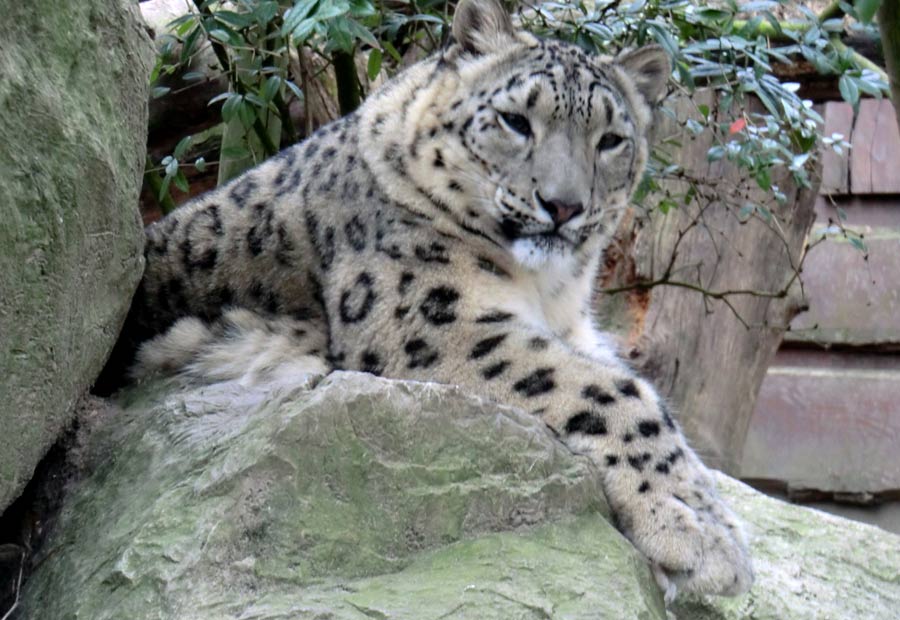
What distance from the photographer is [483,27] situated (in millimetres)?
3852

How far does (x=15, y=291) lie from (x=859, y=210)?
683 cm

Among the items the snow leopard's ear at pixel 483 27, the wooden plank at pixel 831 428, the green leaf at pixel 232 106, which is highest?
the snow leopard's ear at pixel 483 27

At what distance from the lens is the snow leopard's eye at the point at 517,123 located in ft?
11.8

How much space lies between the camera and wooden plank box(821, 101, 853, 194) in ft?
25.7

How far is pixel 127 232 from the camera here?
280 cm

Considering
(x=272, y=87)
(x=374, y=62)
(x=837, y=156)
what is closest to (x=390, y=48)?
(x=374, y=62)

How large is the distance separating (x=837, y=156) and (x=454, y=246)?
17.7ft

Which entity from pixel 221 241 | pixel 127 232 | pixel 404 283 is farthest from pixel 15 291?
pixel 221 241

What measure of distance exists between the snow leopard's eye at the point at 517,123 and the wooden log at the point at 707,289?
1.75 meters

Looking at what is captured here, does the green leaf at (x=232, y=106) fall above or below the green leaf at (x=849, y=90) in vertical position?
above

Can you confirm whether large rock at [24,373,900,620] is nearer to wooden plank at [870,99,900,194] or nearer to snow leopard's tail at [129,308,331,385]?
snow leopard's tail at [129,308,331,385]

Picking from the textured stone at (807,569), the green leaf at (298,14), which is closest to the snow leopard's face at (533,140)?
the green leaf at (298,14)

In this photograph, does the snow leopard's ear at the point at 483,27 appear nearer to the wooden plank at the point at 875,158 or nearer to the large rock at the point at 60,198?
the large rock at the point at 60,198

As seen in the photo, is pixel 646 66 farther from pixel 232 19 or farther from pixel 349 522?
pixel 349 522
